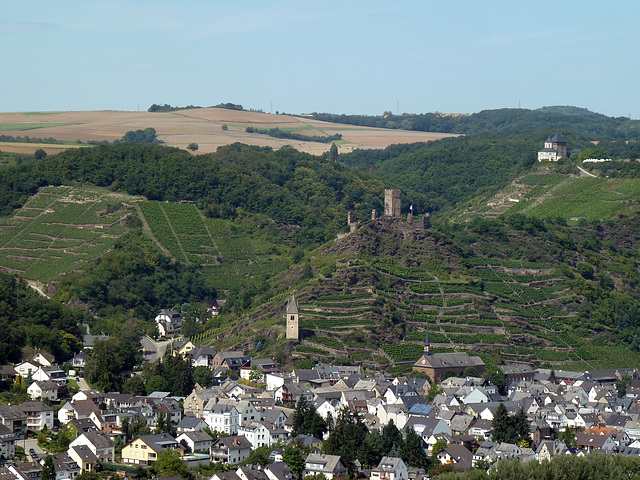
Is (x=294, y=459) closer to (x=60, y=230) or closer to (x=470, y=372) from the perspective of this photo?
(x=470, y=372)

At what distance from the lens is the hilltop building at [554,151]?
172375 mm

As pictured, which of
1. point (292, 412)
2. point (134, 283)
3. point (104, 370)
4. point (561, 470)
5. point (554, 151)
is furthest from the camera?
point (554, 151)

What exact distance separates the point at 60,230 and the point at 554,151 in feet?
237

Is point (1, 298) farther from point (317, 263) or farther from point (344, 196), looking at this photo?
point (344, 196)

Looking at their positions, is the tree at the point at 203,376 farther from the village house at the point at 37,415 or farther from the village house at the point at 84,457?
the village house at the point at 84,457

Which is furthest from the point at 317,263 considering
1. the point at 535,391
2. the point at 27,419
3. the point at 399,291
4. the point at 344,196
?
the point at 344,196

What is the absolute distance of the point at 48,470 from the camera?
6644 centimetres

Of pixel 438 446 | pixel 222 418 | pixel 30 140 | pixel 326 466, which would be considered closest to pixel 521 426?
pixel 438 446

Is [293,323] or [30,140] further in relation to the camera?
[30,140]

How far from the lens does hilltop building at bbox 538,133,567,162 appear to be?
172375mm

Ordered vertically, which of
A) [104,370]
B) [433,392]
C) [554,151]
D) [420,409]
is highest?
[554,151]

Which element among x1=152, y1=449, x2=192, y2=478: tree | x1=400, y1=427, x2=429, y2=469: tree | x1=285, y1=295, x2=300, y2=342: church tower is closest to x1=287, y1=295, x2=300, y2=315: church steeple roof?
x1=285, y1=295, x2=300, y2=342: church tower

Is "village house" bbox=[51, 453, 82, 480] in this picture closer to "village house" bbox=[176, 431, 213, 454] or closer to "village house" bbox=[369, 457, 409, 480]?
"village house" bbox=[176, 431, 213, 454]

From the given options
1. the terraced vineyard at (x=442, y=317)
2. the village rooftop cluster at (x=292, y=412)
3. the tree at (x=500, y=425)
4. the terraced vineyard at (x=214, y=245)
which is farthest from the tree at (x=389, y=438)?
the terraced vineyard at (x=214, y=245)
